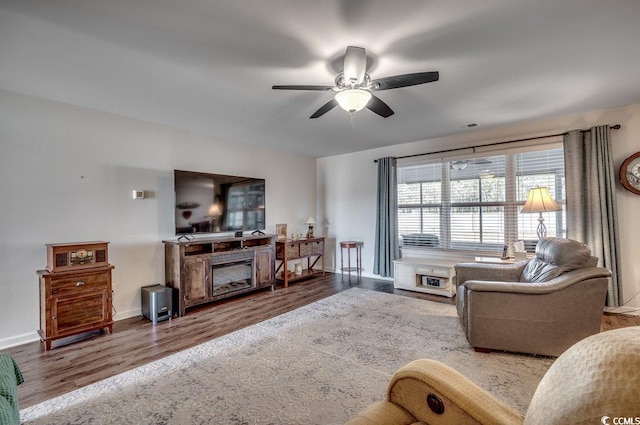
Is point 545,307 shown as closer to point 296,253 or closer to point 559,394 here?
point 559,394

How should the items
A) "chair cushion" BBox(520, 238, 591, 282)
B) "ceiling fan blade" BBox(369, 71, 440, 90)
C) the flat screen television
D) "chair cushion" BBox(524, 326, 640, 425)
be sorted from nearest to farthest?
1. "chair cushion" BBox(524, 326, 640, 425)
2. "ceiling fan blade" BBox(369, 71, 440, 90)
3. "chair cushion" BBox(520, 238, 591, 282)
4. the flat screen television

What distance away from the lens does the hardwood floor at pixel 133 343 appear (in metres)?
2.24

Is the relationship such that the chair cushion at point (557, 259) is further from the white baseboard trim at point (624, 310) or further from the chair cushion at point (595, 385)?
the chair cushion at point (595, 385)

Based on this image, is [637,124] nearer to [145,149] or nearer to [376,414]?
[376,414]

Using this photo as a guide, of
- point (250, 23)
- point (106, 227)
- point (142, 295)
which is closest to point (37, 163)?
point (106, 227)

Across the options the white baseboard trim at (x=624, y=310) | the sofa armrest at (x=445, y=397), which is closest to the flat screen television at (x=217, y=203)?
the sofa armrest at (x=445, y=397)

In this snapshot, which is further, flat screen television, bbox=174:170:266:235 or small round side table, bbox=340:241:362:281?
small round side table, bbox=340:241:362:281

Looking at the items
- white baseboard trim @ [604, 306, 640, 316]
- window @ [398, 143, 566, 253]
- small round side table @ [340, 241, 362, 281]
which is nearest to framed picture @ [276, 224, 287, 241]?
small round side table @ [340, 241, 362, 281]

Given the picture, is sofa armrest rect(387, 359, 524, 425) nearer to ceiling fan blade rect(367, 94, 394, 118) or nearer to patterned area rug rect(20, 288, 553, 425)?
patterned area rug rect(20, 288, 553, 425)

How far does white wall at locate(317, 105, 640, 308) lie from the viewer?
3510mm

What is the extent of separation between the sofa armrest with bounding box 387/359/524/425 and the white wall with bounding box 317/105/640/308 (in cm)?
413

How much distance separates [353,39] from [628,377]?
87.6 inches

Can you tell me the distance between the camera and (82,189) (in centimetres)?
327

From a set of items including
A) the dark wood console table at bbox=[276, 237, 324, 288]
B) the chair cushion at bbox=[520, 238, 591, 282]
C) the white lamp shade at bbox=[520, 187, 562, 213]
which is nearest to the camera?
the chair cushion at bbox=[520, 238, 591, 282]
